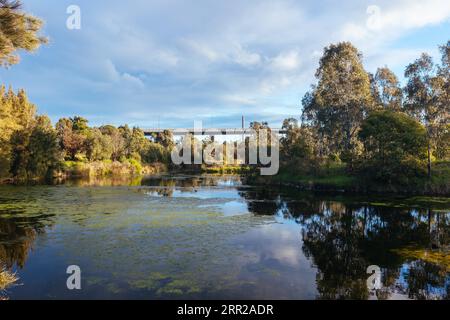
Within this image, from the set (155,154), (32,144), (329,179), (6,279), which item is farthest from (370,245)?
(155,154)

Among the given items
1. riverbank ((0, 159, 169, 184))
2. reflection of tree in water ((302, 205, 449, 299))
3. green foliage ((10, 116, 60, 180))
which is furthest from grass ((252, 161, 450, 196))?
riverbank ((0, 159, 169, 184))

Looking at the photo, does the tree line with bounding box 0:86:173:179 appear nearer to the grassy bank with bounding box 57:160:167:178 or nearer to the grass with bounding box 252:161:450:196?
the grassy bank with bounding box 57:160:167:178

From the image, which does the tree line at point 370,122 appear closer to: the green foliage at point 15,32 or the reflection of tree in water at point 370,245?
the reflection of tree in water at point 370,245

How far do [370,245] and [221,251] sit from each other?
24.4 feet

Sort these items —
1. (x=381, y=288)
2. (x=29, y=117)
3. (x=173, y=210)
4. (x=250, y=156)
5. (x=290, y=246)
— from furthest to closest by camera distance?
(x=250, y=156), (x=29, y=117), (x=173, y=210), (x=290, y=246), (x=381, y=288)

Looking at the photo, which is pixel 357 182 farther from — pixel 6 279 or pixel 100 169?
pixel 100 169

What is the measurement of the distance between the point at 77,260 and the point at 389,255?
12661 mm

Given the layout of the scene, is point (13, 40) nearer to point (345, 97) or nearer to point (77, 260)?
point (77, 260)

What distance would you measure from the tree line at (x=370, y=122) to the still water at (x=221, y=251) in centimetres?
1300

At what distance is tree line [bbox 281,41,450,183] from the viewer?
3722cm

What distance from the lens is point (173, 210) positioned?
24.4m

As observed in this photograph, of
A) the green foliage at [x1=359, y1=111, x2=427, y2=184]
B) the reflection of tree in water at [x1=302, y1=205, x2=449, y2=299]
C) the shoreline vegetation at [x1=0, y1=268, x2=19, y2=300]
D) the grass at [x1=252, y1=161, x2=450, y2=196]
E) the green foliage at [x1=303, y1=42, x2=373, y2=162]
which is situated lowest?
the reflection of tree in water at [x1=302, y1=205, x2=449, y2=299]

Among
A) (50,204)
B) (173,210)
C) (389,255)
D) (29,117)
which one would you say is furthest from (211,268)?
(29,117)

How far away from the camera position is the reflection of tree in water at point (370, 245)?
10.8 m
